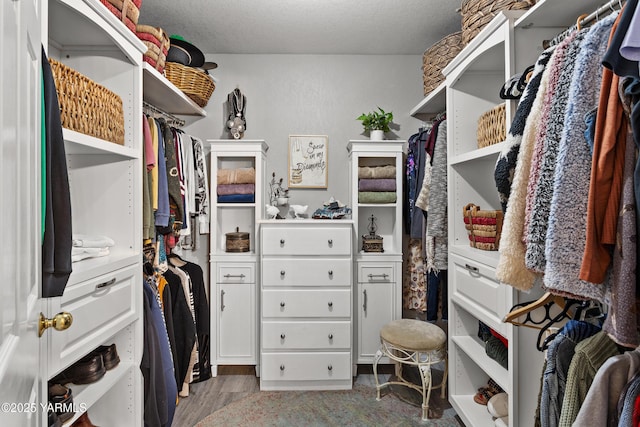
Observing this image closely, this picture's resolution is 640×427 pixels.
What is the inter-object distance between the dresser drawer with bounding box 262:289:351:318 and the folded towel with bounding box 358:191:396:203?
2.37 ft

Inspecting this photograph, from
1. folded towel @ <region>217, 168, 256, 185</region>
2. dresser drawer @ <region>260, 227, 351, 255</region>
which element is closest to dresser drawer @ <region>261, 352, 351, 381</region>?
dresser drawer @ <region>260, 227, 351, 255</region>

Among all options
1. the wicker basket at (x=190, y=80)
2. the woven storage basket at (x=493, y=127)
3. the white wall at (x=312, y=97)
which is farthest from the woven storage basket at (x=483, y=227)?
the wicker basket at (x=190, y=80)

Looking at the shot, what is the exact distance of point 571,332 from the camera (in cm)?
105

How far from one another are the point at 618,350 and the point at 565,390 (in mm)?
179

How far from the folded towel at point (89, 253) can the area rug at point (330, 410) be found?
120cm

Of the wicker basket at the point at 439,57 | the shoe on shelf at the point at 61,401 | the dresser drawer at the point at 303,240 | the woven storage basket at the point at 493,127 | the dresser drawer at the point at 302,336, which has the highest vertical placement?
the wicker basket at the point at 439,57

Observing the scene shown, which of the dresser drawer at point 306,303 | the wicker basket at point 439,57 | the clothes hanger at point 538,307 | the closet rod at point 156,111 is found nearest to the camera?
the clothes hanger at point 538,307

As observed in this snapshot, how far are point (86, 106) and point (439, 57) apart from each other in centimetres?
218

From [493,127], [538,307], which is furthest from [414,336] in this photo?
[493,127]

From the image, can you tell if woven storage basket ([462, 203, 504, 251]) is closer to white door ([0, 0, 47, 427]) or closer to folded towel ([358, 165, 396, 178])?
folded towel ([358, 165, 396, 178])

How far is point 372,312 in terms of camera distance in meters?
2.87

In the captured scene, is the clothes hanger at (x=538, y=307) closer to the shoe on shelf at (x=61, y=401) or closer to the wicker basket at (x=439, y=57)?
the shoe on shelf at (x=61, y=401)

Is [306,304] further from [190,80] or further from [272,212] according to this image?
[190,80]

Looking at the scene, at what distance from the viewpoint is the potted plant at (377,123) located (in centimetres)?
292
